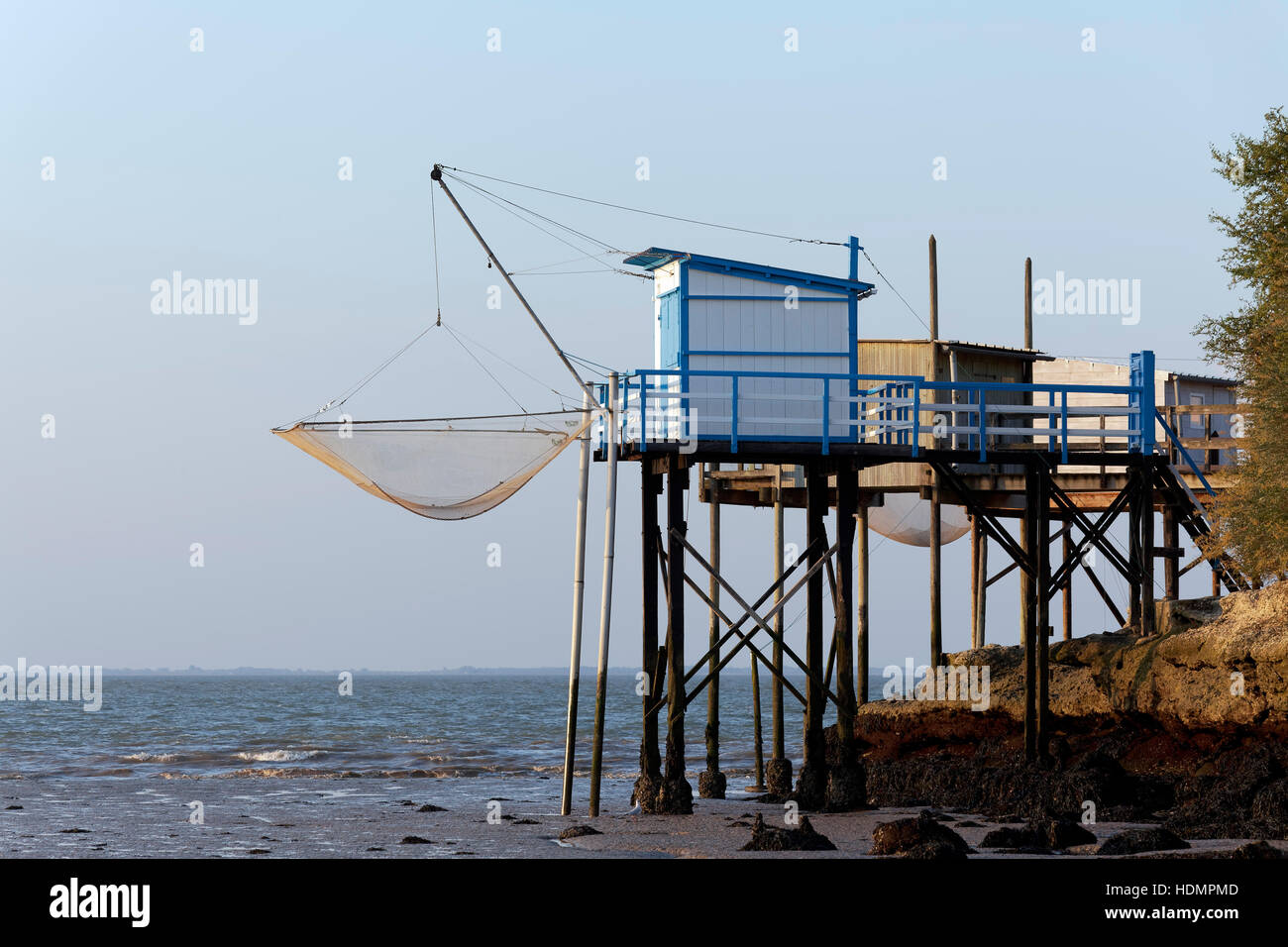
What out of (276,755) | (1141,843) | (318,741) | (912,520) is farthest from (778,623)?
(318,741)

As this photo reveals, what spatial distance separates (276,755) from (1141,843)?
3796cm

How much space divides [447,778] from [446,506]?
64.9ft

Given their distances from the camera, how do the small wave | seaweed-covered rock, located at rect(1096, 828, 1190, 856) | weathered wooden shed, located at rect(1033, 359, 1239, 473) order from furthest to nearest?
the small wave → weathered wooden shed, located at rect(1033, 359, 1239, 473) → seaweed-covered rock, located at rect(1096, 828, 1190, 856)

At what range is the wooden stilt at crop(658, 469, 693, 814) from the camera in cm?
2420

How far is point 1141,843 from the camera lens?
1792 centimetres

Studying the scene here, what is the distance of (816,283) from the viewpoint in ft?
82.1

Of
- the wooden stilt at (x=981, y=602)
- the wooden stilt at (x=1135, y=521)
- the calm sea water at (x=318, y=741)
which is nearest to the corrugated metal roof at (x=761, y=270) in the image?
the wooden stilt at (x=1135, y=521)

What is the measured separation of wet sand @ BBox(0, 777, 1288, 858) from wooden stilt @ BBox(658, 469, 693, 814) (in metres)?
0.42

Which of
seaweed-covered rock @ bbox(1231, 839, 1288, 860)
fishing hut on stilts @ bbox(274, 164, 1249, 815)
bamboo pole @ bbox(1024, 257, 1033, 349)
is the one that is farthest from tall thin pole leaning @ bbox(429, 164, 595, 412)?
bamboo pole @ bbox(1024, 257, 1033, 349)

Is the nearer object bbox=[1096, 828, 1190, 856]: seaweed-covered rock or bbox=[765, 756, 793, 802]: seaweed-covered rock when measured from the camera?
bbox=[1096, 828, 1190, 856]: seaweed-covered rock

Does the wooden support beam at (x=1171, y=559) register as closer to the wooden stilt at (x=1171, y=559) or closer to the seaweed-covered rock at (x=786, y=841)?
the wooden stilt at (x=1171, y=559)

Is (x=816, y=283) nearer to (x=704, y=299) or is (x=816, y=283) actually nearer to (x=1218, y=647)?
(x=704, y=299)

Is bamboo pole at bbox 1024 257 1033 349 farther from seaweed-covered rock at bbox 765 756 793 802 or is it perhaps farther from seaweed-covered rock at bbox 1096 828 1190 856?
seaweed-covered rock at bbox 1096 828 1190 856

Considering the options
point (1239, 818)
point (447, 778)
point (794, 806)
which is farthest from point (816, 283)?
point (447, 778)
